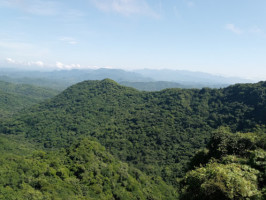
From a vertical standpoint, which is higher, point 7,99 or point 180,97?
point 180,97

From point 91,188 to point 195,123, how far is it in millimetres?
37993

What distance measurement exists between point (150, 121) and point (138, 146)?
12.2m

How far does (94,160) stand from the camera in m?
29.0

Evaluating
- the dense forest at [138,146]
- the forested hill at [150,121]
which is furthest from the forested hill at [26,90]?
the forested hill at [150,121]

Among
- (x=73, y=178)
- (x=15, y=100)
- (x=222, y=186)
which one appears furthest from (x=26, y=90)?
(x=222, y=186)

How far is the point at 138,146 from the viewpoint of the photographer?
4819cm

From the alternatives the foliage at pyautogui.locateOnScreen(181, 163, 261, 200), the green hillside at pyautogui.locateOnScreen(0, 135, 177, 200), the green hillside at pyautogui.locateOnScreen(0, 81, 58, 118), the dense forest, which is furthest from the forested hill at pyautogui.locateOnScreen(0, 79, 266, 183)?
the green hillside at pyautogui.locateOnScreen(0, 81, 58, 118)

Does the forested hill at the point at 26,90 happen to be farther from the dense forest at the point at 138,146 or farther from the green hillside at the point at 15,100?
the dense forest at the point at 138,146

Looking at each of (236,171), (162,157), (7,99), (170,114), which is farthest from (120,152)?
(7,99)

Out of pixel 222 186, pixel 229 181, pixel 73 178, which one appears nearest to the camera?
pixel 222 186

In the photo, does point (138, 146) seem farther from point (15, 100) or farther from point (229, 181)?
point (15, 100)

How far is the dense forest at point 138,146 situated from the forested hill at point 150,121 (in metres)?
0.27

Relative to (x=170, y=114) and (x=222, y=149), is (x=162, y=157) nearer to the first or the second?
(x=170, y=114)

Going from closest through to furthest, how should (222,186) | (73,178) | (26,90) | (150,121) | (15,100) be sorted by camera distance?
1. (222,186)
2. (73,178)
3. (150,121)
4. (15,100)
5. (26,90)
